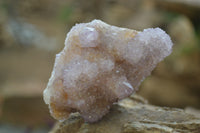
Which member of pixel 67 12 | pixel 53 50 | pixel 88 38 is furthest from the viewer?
pixel 53 50

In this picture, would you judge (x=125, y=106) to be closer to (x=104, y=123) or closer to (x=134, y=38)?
(x=104, y=123)

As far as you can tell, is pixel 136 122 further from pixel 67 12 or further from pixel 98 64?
pixel 67 12

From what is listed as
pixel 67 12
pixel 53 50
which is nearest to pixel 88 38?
pixel 67 12

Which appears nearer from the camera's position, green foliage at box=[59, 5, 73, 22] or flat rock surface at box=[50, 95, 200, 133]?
flat rock surface at box=[50, 95, 200, 133]

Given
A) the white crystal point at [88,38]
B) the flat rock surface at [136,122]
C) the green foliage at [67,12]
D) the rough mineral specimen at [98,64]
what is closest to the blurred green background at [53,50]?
the green foliage at [67,12]

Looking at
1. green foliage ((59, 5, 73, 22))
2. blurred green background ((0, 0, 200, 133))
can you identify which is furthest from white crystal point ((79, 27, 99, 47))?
green foliage ((59, 5, 73, 22))

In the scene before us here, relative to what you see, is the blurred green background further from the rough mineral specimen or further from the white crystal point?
the white crystal point

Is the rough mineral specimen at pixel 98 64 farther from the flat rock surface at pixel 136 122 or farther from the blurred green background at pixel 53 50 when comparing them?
the blurred green background at pixel 53 50
